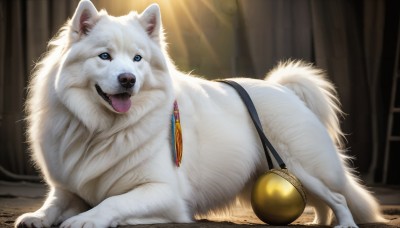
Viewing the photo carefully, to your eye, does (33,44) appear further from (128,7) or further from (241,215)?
(241,215)

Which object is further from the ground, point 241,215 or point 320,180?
point 320,180

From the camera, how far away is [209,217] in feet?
13.7

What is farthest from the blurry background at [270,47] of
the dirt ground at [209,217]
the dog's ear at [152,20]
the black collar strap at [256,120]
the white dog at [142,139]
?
the dog's ear at [152,20]

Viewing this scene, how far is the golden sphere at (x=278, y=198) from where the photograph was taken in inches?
136

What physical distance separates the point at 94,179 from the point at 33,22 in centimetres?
363

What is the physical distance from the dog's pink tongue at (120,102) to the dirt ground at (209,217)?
607 millimetres

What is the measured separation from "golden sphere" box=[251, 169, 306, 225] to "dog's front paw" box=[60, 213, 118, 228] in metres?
0.93

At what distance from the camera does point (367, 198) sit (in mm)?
4070

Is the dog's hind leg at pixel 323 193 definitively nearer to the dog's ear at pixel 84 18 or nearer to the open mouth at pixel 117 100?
the open mouth at pixel 117 100

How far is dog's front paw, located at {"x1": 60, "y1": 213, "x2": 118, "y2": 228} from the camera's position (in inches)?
116

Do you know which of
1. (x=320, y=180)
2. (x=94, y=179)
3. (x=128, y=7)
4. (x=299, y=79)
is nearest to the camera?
(x=94, y=179)

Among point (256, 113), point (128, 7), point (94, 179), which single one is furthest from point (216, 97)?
point (128, 7)

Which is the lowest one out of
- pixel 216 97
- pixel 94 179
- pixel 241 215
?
pixel 241 215

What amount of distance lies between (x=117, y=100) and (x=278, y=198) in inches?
40.3
